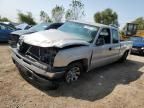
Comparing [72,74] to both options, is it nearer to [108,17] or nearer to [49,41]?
[49,41]

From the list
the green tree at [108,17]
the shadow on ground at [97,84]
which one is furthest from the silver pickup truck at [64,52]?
the green tree at [108,17]

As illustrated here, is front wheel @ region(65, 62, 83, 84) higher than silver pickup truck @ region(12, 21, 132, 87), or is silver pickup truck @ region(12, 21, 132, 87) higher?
silver pickup truck @ region(12, 21, 132, 87)

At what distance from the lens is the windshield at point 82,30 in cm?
596

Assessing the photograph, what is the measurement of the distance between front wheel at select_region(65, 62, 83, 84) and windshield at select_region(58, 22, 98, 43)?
0.94 meters

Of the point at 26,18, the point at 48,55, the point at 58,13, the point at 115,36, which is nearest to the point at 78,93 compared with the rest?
the point at 48,55

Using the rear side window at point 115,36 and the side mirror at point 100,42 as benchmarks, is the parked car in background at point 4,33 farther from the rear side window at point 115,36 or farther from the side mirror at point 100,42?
the side mirror at point 100,42

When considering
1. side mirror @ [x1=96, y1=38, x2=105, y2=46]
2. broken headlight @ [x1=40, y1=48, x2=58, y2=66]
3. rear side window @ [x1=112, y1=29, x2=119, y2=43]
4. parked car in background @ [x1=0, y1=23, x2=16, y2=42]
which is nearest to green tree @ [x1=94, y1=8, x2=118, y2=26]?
parked car in background @ [x1=0, y1=23, x2=16, y2=42]

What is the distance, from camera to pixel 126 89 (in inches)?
223

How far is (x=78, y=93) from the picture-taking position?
16.4 ft

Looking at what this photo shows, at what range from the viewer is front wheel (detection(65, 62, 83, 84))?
16.8 feet

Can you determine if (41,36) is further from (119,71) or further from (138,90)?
(119,71)

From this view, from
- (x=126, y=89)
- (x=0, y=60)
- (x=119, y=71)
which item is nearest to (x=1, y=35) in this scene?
(x=0, y=60)

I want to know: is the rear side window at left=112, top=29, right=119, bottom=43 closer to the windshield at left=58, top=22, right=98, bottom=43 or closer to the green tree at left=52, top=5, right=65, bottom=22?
the windshield at left=58, top=22, right=98, bottom=43

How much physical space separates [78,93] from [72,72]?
2.07ft
